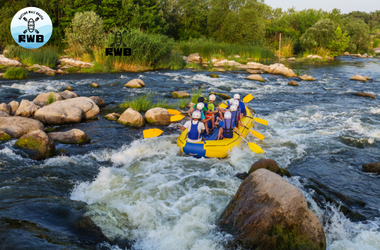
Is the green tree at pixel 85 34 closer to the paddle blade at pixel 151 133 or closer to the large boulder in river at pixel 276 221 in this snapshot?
the paddle blade at pixel 151 133

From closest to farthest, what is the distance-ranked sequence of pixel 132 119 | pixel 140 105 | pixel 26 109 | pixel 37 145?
1. pixel 37 145
2. pixel 26 109
3. pixel 132 119
4. pixel 140 105

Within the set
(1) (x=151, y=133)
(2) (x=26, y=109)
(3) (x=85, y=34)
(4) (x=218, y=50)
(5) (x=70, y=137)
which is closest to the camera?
(5) (x=70, y=137)

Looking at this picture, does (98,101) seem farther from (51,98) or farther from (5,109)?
(5,109)

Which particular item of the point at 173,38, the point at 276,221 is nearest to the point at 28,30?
the point at 173,38

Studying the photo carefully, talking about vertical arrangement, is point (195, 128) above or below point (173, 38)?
below

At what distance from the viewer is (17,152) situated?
16.1 ft

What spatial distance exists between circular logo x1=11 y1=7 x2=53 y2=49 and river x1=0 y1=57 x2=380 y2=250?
9.32 m

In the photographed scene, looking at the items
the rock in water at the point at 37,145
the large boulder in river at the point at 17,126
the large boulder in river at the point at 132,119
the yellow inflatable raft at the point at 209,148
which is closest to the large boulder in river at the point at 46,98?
the large boulder in river at the point at 17,126

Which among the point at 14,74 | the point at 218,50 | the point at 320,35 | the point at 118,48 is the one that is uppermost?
the point at 320,35

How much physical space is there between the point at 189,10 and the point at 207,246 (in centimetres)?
3364

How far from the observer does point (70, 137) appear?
231 inches

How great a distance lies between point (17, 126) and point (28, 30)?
13.5 metres

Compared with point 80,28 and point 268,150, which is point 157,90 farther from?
point 80,28

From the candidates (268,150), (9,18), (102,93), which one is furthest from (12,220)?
(9,18)
